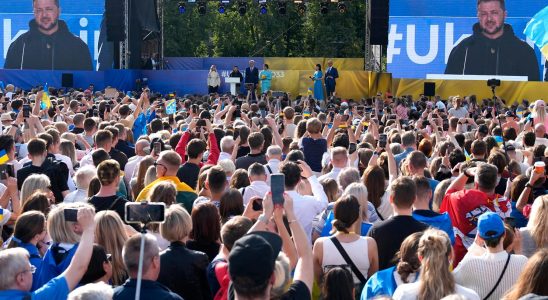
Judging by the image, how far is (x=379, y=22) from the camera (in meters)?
29.6

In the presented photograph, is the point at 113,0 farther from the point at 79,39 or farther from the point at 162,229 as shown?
the point at 162,229

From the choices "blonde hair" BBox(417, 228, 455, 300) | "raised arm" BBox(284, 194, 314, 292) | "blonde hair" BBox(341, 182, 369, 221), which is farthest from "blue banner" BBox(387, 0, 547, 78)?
"raised arm" BBox(284, 194, 314, 292)

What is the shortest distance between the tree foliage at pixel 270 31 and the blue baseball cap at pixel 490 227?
1633 inches

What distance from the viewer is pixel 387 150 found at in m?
9.05

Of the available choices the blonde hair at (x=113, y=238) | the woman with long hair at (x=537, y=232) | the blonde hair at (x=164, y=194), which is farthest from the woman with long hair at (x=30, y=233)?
the woman with long hair at (x=537, y=232)

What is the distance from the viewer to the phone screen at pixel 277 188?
472 cm

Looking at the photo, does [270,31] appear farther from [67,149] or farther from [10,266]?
[10,266]

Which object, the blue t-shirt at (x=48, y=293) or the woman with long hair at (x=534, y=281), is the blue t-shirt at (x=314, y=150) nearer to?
the blue t-shirt at (x=48, y=293)

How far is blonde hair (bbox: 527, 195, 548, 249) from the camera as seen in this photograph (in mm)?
6254

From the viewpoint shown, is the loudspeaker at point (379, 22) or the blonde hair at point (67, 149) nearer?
the blonde hair at point (67, 149)

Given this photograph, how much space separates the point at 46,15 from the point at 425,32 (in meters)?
12.9

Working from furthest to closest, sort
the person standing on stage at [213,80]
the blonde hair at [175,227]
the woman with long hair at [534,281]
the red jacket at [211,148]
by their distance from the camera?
the person standing on stage at [213,80] < the red jacket at [211,148] < the blonde hair at [175,227] < the woman with long hair at [534,281]

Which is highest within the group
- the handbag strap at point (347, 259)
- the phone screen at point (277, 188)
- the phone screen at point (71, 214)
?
the phone screen at point (277, 188)

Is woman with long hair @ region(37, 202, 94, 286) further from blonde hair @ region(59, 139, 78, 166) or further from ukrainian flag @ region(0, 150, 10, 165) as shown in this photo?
blonde hair @ region(59, 139, 78, 166)
